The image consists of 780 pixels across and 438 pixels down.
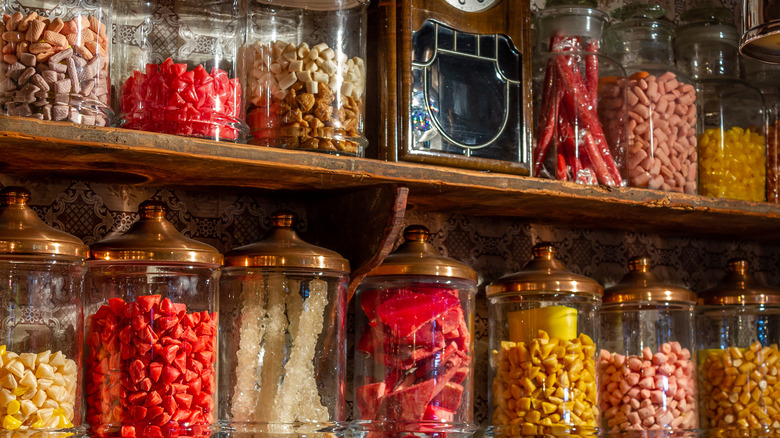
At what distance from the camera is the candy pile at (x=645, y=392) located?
1.46 metres

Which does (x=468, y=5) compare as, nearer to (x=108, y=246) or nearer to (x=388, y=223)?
(x=388, y=223)

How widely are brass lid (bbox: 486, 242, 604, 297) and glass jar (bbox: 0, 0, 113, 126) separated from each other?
2.17 ft

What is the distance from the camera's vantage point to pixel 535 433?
4.43ft

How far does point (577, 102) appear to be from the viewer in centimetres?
147

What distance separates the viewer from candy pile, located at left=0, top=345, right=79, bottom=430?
100cm

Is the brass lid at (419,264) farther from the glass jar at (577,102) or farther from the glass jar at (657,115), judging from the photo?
the glass jar at (657,115)

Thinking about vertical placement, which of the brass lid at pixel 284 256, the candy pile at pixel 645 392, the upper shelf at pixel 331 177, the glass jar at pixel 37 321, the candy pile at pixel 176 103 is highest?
the candy pile at pixel 176 103

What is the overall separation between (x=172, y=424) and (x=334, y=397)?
232mm

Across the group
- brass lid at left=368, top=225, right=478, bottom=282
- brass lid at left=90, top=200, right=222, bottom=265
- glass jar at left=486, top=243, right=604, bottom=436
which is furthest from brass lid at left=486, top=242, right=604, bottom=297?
brass lid at left=90, top=200, right=222, bottom=265

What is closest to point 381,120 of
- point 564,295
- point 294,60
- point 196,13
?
point 294,60

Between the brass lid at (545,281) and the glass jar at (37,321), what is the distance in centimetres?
64

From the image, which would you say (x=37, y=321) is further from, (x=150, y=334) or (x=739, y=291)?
(x=739, y=291)

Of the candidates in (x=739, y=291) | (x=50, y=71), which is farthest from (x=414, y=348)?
(x=739, y=291)

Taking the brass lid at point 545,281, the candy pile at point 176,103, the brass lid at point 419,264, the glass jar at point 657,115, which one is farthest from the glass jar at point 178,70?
the glass jar at point 657,115
